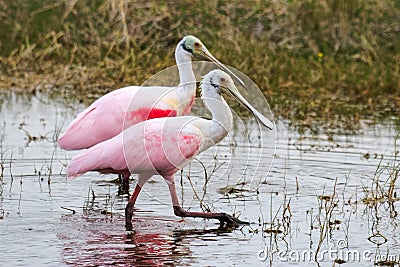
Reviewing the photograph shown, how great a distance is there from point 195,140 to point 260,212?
0.75 meters

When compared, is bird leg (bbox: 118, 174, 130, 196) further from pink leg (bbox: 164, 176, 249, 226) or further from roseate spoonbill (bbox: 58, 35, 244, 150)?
pink leg (bbox: 164, 176, 249, 226)

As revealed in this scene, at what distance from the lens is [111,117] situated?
8695 millimetres

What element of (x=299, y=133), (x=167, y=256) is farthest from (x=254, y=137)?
(x=167, y=256)

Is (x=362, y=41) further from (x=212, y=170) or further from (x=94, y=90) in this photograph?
(x=212, y=170)

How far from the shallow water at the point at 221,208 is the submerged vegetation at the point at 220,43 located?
2.62m

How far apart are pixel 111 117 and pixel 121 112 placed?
0.30ft

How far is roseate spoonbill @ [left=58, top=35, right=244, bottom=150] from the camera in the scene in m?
8.62

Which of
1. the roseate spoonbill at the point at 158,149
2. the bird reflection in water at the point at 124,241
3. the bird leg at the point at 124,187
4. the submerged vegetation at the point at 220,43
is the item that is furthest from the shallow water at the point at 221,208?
the submerged vegetation at the point at 220,43

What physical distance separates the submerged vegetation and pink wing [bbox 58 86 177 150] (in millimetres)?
4420

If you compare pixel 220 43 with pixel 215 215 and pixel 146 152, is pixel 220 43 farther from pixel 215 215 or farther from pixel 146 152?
pixel 215 215

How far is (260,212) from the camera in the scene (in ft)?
25.7

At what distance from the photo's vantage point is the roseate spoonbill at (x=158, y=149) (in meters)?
7.55

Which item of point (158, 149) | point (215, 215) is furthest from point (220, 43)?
point (215, 215)

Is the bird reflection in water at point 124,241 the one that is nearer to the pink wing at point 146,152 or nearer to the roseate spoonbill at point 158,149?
the roseate spoonbill at point 158,149
